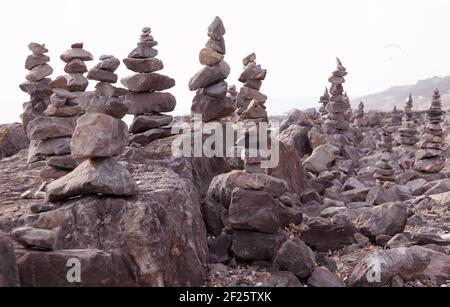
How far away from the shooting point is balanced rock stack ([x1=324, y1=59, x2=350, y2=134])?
1462 inches

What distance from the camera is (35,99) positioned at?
17.3 m

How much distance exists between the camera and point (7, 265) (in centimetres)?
664

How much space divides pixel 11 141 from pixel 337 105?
83.9 ft

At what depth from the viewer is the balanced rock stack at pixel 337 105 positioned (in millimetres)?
37125

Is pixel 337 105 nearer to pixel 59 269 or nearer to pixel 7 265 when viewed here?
pixel 59 269

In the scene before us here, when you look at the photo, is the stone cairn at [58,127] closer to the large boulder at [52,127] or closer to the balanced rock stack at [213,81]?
the large boulder at [52,127]

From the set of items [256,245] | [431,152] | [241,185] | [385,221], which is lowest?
[256,245]

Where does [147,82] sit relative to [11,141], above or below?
above

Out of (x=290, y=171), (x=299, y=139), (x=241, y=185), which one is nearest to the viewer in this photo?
(x=241, y=185)

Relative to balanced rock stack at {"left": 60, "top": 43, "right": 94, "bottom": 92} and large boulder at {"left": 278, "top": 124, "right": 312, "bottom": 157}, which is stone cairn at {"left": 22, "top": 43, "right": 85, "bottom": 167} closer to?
balanced rock stack at {"left": 60, "top": 43, "right": 94, "bottom": 92}

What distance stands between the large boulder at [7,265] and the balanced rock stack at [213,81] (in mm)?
11586

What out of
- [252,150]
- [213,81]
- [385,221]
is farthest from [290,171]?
[252,150]
